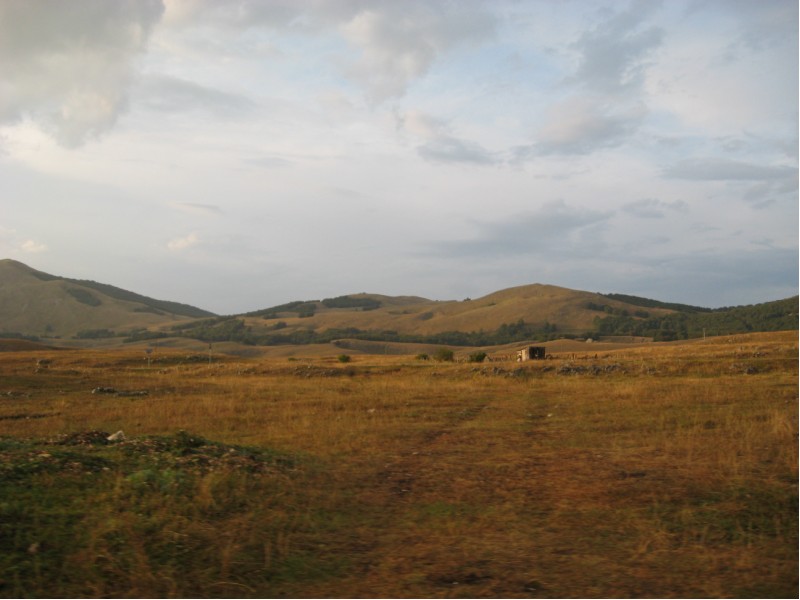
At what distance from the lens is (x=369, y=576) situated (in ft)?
19.7

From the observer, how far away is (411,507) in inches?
330

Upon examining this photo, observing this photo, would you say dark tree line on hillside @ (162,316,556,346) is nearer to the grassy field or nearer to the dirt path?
the grassy field

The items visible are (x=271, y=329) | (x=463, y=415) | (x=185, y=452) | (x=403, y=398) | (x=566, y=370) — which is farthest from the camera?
(x=271, y=329)

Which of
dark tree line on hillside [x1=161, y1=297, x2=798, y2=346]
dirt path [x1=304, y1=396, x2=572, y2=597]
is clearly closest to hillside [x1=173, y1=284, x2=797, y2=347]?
dark tree line on hillside [x1=161, y1=297, x2=798, y2=346]

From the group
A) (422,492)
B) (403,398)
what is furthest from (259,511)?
(403,398)

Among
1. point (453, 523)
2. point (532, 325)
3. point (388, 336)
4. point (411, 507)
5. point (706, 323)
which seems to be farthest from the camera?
point (388, 336)

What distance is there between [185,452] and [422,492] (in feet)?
13.4

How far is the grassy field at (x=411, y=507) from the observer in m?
5.89

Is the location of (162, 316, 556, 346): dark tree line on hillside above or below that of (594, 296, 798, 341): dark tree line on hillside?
below

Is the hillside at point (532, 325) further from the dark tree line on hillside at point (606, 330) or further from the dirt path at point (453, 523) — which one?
the dirt path at point (453, 523)

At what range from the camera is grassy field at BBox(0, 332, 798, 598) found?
5895 millimetres

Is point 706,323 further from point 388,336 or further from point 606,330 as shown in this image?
point 388,336

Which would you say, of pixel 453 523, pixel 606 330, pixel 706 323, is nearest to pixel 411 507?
pixel 453 523

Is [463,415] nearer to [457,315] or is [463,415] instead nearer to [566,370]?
[566,370]
